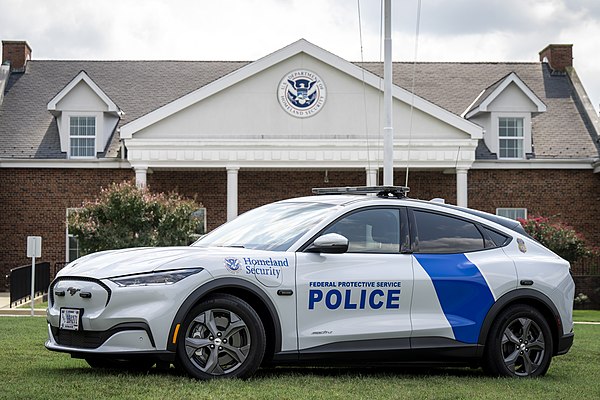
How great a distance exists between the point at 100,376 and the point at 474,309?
3168mm

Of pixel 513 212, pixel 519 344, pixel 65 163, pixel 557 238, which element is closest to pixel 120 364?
pixel 519 344

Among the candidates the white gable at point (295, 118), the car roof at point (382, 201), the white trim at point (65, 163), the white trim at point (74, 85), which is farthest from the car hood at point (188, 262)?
the white trim at point (74, 85)

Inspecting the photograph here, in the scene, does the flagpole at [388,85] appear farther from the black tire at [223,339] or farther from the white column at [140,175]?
the white column at [140,175]

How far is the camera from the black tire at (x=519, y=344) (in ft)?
28.8

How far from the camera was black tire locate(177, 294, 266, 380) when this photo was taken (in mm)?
7629

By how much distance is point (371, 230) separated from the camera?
863 centimetres

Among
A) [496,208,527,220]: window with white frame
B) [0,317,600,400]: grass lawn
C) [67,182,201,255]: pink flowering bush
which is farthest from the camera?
[496,208,527,220]: window with white frame

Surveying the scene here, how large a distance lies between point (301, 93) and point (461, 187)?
5.25m

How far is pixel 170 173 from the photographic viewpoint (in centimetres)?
3042

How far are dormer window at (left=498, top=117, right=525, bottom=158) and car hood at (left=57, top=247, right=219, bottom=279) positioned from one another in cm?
2442

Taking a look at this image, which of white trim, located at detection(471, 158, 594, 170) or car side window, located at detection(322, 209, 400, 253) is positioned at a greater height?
white trim, located at detection(471, 158, 594, 170)

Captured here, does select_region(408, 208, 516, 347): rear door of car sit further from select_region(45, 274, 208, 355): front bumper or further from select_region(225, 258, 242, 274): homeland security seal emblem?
select_region(45, 274, 208, 355): front bumper

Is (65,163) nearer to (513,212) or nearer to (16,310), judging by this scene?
(16,310)

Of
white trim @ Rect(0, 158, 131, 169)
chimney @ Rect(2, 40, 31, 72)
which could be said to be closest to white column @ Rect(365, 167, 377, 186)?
white trim @ Rect(0, 158, 131, 169)
